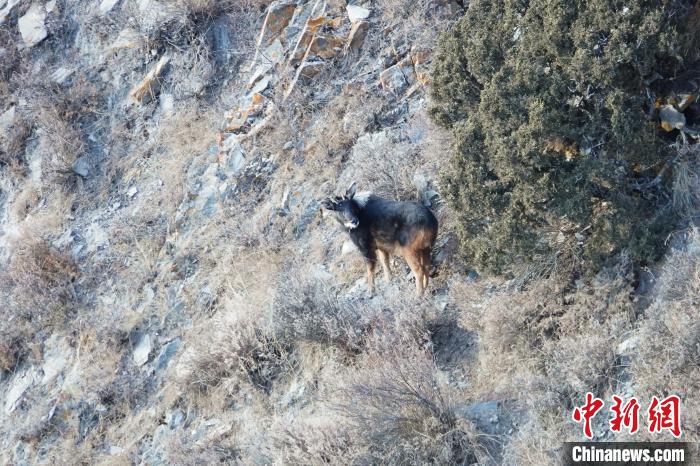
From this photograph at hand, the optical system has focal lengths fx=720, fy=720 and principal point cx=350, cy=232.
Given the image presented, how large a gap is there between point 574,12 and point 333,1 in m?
6.53

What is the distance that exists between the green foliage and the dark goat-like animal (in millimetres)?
979

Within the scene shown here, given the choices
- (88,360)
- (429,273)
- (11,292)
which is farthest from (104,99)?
(429,273)

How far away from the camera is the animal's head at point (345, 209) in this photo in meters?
8.87

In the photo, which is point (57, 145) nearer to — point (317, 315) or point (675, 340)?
point (317, 315)

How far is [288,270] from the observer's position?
32.8 feet

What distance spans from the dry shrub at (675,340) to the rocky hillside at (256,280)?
23mm

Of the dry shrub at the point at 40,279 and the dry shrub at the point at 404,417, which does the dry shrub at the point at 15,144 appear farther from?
the dry shrub at the point at 404,417

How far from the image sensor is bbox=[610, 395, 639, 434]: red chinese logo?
5.77 m

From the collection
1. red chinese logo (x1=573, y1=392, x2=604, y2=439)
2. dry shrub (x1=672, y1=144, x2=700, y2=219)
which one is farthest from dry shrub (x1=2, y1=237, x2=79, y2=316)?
dry shrub (x1=672, y1=144, x2=700, y2=219)

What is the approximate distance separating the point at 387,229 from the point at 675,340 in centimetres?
372

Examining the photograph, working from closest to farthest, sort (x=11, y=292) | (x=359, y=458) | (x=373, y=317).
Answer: (x=359, y=458) < (x=373, y=317) < (x=11, y=292)

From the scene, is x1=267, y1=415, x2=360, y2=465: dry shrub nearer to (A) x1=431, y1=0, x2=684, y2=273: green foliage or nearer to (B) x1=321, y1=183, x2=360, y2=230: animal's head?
(A) x1=431, y1=0, x2=684, y2=273: green foliage

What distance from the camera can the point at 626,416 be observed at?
5.87 meters

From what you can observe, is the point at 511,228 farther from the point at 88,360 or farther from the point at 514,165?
the point at 88,360
